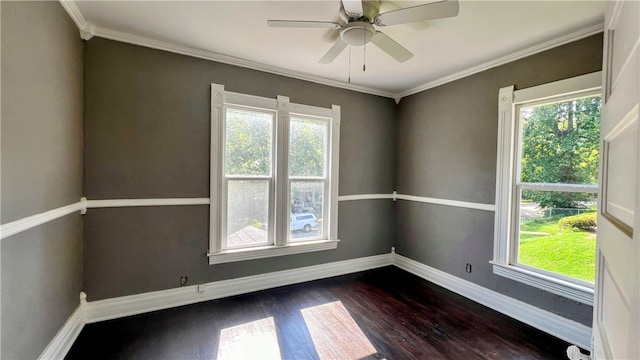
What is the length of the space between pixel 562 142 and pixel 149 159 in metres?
3.83

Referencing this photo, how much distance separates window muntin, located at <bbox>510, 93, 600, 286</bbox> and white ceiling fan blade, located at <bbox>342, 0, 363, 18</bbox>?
1.99 meters

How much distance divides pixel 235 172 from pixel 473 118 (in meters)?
2.79

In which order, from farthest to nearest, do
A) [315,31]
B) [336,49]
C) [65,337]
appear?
1. [315,31]
2. [336,49]
3. [65,337]

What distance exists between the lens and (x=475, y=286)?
9.97 ft

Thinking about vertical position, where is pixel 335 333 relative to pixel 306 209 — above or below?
below

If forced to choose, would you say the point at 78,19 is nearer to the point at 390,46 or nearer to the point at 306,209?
the point at 390,46

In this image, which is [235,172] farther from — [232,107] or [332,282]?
[332,282]

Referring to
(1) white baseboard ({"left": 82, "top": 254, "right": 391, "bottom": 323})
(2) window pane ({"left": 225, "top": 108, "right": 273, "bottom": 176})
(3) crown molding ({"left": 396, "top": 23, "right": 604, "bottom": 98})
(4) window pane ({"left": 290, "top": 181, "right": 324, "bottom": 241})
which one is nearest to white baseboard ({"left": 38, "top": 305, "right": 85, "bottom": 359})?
(1) white baseboard ({"left": 82, "top": 254, "right": 391, "bottom": 323})

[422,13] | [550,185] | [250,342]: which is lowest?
[250,342]

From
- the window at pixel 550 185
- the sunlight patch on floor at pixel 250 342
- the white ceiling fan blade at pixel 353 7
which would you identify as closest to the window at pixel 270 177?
the sunlight patch on floor at pixel 250 342

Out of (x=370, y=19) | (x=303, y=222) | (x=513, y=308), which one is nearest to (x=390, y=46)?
(x=370, y=19)

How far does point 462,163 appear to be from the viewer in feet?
10.6

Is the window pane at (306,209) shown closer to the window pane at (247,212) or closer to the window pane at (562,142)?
the window pane at (247,212)

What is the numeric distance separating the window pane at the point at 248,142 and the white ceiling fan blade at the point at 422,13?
177cm
